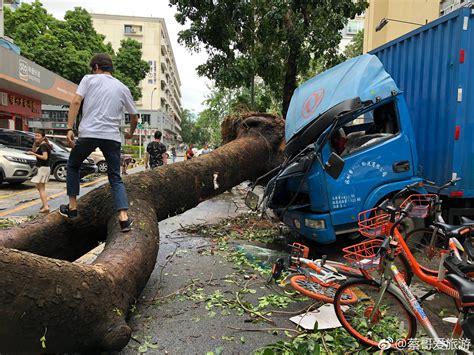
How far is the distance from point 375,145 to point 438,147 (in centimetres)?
131

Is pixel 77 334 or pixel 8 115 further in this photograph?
pixel 8 115

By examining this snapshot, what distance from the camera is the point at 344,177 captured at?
188 inches

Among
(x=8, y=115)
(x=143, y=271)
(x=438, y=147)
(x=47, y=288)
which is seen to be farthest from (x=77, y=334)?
(x=8, y=115)

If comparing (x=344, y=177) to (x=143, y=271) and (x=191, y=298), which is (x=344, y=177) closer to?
(x=191, y=298)

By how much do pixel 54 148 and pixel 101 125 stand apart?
37.9 feet

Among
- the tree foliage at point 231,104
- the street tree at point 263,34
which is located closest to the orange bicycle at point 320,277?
the tree foliage at point 231,104

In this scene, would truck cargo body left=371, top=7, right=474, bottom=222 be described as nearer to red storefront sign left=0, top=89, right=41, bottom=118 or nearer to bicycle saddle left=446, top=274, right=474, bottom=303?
bicycle saddle left=446, top=274, right=474, bottom=303

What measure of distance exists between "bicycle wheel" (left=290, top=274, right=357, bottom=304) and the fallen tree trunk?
4.65 ft

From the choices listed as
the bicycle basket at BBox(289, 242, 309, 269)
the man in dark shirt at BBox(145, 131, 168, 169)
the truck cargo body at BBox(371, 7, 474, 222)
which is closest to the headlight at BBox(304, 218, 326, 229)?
the bicycle basket at BBox(289, 242, 309, 269)

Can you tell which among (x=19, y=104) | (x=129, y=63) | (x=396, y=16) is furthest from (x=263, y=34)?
(x=129, y=63)

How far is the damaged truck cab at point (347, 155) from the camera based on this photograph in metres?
4.74

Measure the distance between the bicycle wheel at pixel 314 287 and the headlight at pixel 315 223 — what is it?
105 cm

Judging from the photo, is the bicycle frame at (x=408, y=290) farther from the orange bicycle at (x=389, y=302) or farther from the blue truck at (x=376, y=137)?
the blue truck at (x=376, y=137)

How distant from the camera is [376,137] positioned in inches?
198
